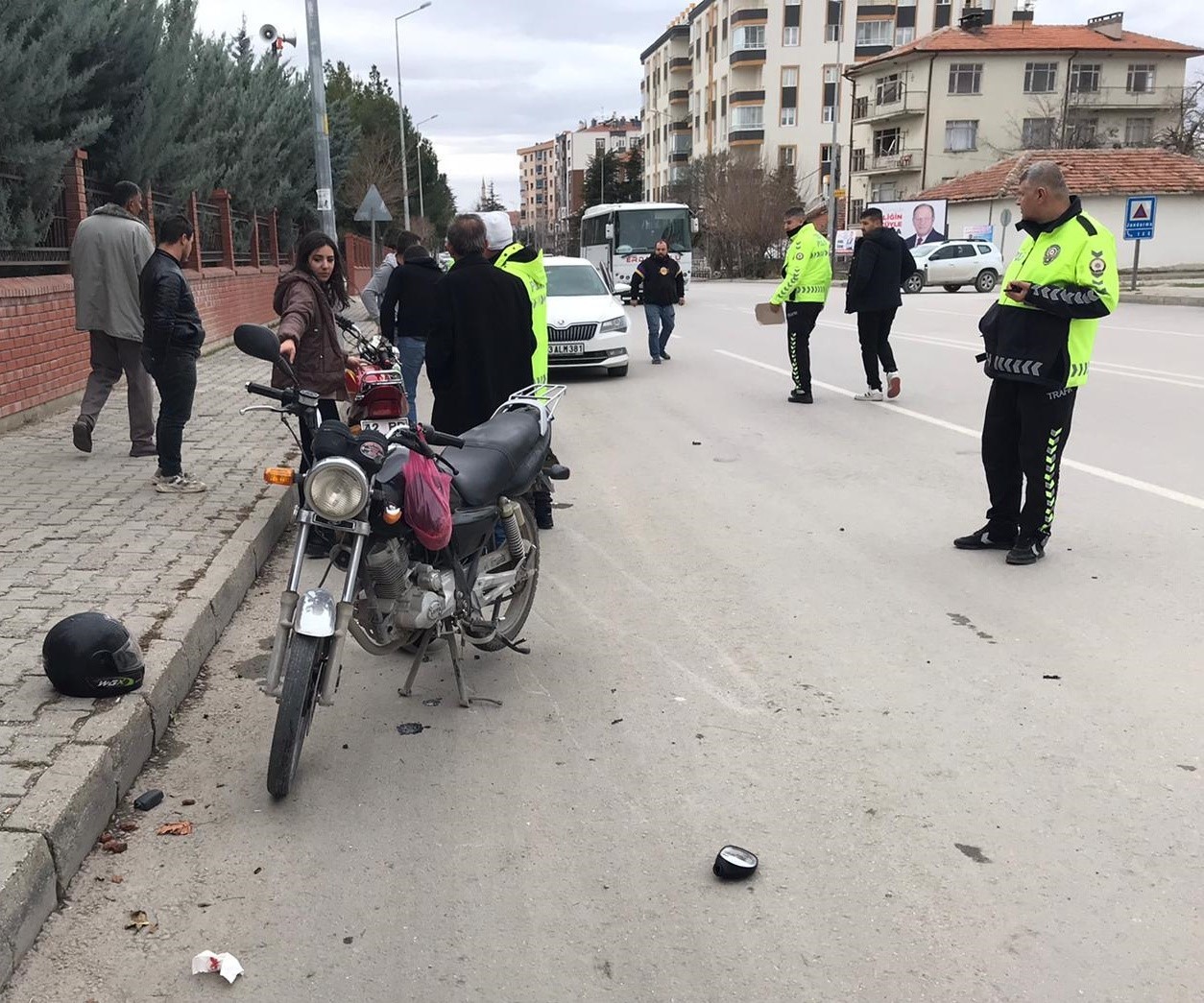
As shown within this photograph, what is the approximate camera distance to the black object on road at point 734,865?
10.4ft

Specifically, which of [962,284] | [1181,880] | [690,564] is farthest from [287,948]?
[962,284]

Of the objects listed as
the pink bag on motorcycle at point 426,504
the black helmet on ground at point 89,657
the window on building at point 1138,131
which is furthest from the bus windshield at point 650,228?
the window on building at point 1138,131

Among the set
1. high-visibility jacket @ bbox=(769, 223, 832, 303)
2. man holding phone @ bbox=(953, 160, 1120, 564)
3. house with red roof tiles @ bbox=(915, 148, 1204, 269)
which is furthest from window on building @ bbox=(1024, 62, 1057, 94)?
man holding phone @ bbox=(953, 160, 1120, 564)

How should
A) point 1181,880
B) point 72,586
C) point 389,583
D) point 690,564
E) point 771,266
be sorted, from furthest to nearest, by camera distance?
point 771,266 < point 690,564 < point 72,586 < point 389,583 < point 1181,880

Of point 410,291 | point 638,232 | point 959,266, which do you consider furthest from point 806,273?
point 959,266

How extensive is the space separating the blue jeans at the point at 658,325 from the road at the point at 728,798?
975 centimetres

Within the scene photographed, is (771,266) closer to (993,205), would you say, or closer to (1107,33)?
(993,205)

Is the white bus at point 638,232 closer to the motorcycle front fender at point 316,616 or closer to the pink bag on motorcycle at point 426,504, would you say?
the pink bag on motorcycle at point 426,504

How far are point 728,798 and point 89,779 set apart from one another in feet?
6.43

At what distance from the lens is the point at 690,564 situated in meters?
6.27

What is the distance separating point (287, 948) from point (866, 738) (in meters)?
2.12

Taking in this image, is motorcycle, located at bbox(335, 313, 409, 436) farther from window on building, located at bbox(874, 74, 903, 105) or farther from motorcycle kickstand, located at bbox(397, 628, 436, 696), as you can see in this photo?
window on building, located at bbox(874, 74, 903, 105)

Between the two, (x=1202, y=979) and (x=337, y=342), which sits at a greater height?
(x=337, y=342)

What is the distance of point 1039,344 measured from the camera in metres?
5.96
